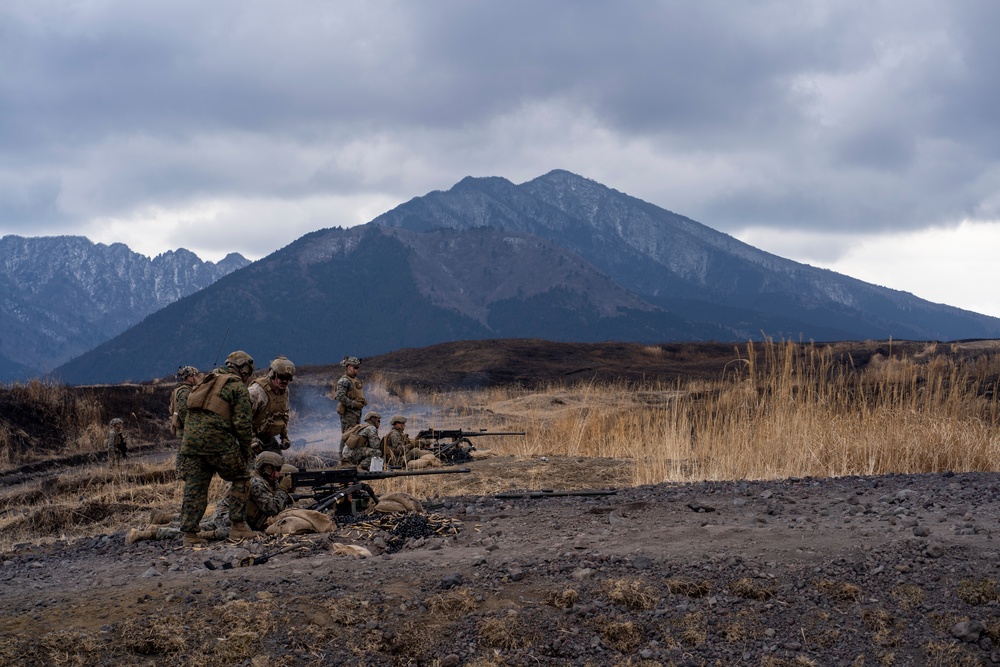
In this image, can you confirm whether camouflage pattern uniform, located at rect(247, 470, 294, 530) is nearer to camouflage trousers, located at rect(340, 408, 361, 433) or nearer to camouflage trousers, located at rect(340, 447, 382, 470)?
camouflage trousers, located at rect(340, 447, 382, 470)

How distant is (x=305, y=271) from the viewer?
11162 centimetres

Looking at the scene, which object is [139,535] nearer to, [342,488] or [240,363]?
[240,363]

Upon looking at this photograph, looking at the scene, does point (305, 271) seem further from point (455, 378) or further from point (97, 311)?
point (455, 378)

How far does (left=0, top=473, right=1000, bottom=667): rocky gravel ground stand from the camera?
12.5 feet

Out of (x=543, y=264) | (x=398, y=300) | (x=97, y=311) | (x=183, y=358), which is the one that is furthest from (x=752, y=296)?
(x=97, y=311)

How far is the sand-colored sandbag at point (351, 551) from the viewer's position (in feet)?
18.3

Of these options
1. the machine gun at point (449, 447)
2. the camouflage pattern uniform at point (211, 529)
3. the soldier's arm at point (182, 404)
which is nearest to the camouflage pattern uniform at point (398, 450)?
the machine gun at point (449, 447)

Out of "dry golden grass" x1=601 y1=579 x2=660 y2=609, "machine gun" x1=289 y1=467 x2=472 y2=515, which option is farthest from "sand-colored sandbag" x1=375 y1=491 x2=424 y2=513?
"dry golden grass" x1=601 y1=579 x2=660 y2=609

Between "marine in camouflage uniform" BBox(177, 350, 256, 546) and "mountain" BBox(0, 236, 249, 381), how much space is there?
123 metres

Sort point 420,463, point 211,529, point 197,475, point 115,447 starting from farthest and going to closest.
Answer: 1. point 115,447
2. point 420,463
3. point 211,529
4. point 197,475

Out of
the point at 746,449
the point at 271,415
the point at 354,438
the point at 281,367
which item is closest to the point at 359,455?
the point at 354,438

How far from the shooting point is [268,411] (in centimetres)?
812

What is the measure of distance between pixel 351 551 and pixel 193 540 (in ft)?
5.40

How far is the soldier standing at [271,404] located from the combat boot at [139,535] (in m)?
1.37
